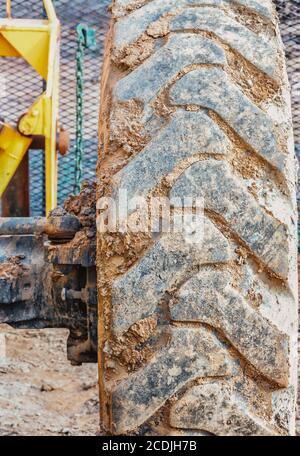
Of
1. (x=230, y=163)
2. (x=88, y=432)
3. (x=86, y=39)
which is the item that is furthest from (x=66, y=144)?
(x=230, y=163)

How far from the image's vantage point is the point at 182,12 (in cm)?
130

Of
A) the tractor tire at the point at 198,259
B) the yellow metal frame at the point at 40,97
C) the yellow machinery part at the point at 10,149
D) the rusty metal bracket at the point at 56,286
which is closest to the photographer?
the tractor tire at the point at 198,259

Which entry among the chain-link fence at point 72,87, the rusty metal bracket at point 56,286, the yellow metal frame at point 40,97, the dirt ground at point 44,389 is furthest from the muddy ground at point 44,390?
the chain-link fence at point 72,87

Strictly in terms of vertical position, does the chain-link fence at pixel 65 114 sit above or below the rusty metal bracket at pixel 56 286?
above

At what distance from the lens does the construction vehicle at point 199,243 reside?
1.15m

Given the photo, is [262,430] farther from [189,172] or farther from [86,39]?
[86,39]

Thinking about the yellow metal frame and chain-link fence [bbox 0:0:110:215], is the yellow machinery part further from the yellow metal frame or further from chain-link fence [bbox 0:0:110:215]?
chain-link fence [bbox 0:0:110:215]

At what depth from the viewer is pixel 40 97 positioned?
2.63 metres

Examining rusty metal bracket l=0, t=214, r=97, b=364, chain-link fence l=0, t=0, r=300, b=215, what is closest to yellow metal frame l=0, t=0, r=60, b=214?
chain-link fence l=0, t=0, r=300, b=215

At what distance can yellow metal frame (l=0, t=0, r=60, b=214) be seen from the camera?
259cm

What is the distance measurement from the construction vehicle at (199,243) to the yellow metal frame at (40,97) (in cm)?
142

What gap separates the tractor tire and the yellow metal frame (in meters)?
1.44

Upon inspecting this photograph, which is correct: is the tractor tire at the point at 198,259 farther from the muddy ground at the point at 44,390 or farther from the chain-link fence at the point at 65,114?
the chain-link fence at the point at 65,114

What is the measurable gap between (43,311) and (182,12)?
0.62 m
